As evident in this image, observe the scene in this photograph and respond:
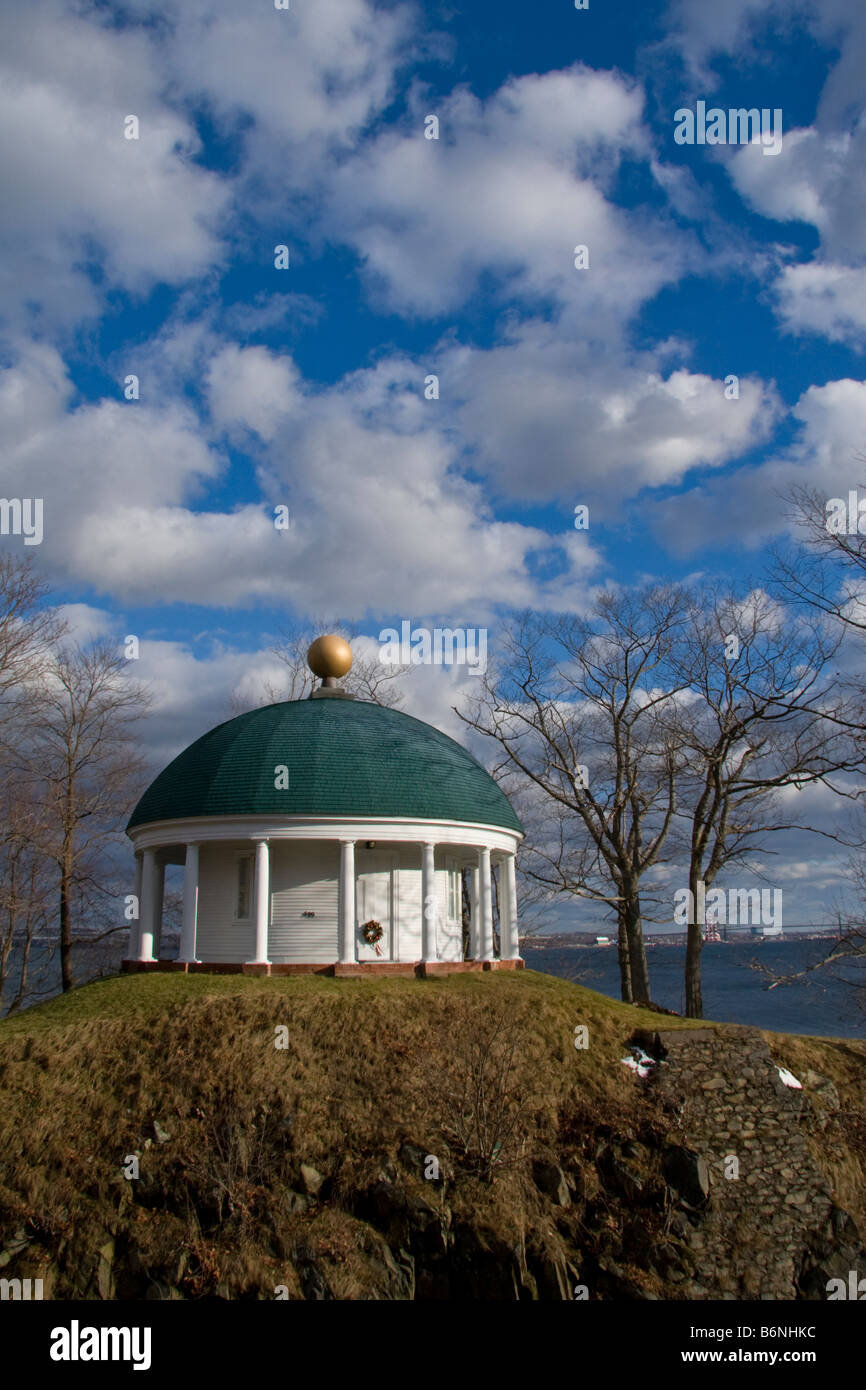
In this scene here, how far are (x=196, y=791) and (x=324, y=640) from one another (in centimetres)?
656

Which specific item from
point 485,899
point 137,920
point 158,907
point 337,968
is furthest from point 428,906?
point 137,920

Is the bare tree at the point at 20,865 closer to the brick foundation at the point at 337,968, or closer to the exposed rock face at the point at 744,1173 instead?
the brick foundation at the point at 337,968

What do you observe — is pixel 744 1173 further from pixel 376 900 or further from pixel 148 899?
pixel 148 899

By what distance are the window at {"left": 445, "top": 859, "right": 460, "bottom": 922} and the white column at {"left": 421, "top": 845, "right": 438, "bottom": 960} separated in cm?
203

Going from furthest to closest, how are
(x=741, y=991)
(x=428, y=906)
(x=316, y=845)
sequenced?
1. (x=741, y=991)
2. (x=316, y=845)
3. (x=428, y=906)

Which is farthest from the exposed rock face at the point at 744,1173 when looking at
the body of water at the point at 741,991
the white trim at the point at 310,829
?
the white trim at the point at 310,829

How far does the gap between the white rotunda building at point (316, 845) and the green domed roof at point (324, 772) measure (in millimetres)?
39

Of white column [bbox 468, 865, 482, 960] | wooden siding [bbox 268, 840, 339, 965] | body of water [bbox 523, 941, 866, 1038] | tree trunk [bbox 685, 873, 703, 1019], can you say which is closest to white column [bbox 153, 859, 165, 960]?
wooden siding [bbox 268, 840, 339, 965]

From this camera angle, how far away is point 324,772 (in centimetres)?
2392

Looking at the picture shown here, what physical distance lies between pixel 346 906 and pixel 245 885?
3.03 metres

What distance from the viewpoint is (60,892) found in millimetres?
33031

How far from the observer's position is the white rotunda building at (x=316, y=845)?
919 inches

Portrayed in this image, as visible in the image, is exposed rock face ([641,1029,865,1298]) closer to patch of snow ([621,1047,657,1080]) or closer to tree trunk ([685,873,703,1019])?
patch of snow ([621,1047,657,1080])
